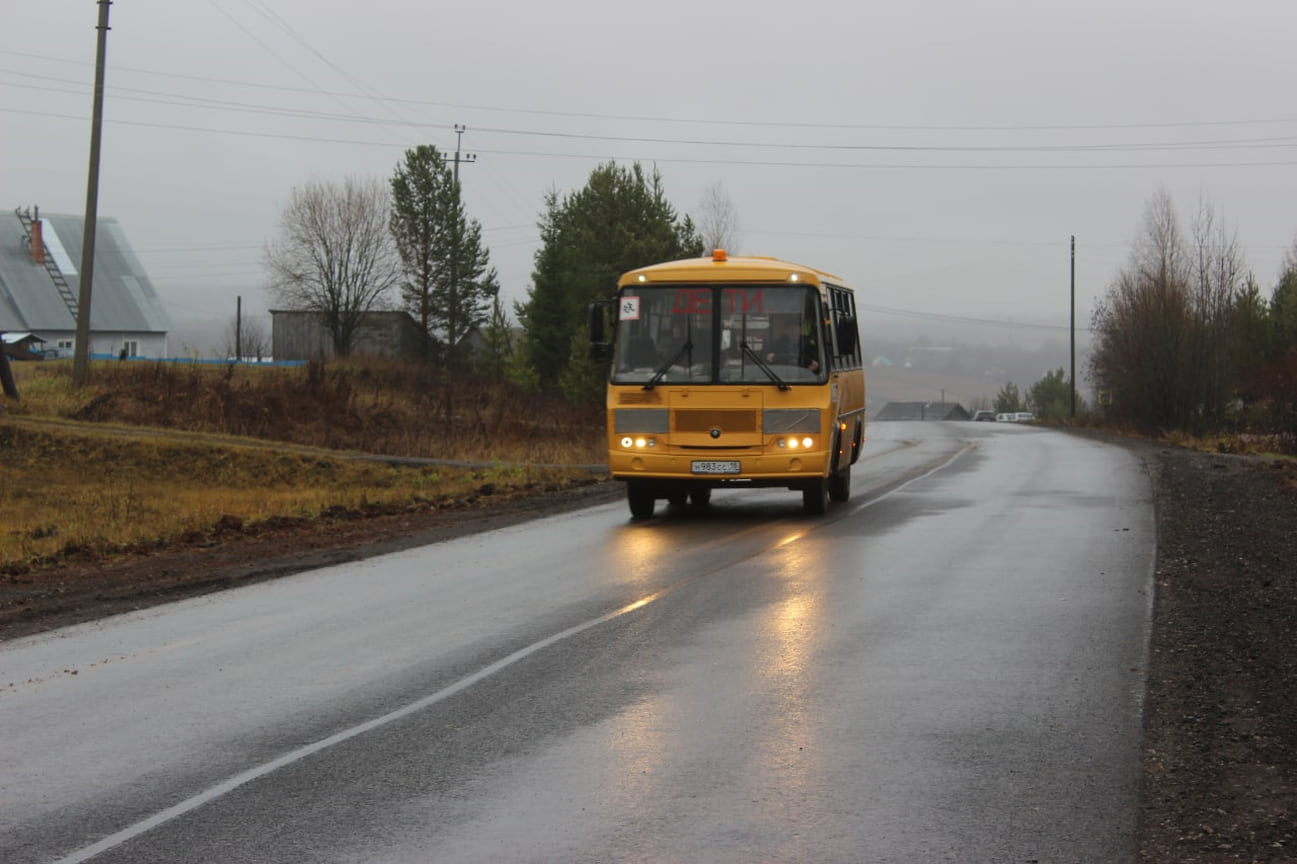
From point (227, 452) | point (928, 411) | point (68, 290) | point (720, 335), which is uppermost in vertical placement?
point (68, 290)

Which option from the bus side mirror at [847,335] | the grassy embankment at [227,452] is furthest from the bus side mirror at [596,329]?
→ the grassy embankment at [227,452]

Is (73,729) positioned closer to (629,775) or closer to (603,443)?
(629,775)

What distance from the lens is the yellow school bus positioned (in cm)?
1767

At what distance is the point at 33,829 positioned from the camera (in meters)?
5.46

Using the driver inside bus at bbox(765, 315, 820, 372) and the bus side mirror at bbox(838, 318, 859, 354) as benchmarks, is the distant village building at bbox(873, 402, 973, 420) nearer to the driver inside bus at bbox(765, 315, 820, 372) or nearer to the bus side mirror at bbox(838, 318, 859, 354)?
the bus side mirror at bbox(838, 318, 859, 354)

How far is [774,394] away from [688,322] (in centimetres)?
147

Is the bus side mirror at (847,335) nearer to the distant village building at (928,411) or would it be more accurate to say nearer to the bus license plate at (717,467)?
the bus license plate at (717,467)

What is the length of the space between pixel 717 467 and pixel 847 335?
4.29 metres

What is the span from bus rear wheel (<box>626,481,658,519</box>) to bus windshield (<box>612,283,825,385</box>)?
147cm

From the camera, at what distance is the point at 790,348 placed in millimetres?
17922

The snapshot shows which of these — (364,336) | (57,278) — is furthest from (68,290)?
(364,336)

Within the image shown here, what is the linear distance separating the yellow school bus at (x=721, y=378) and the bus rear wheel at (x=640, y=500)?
0.02 meters

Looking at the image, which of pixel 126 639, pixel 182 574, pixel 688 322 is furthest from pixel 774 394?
pixel 126 639

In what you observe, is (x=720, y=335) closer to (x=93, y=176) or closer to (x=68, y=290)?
(x=93, y=176)
